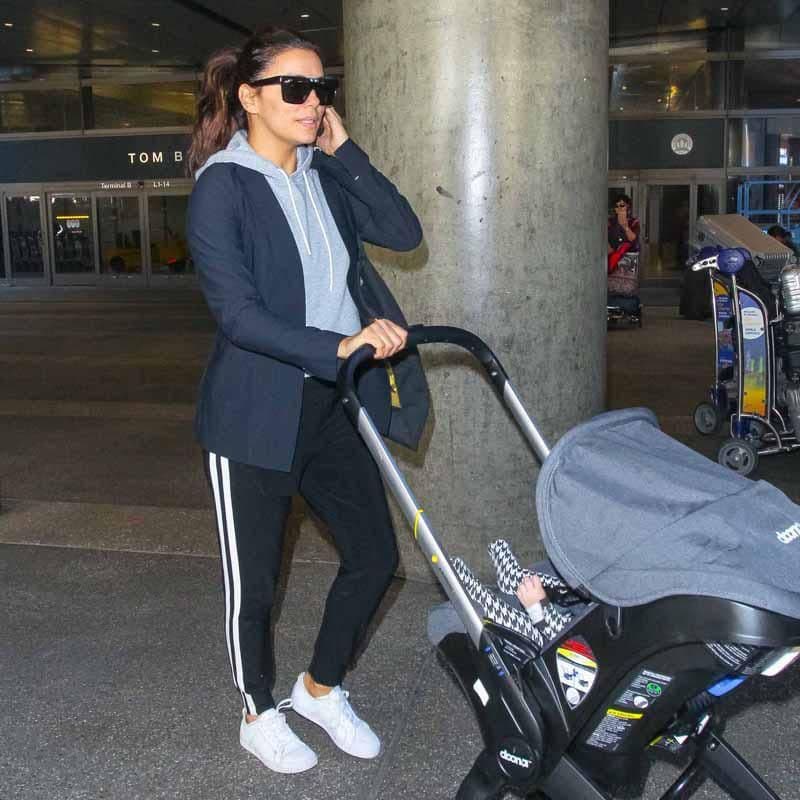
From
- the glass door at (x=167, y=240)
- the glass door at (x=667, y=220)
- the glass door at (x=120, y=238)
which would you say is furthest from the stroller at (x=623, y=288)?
the glass door at (x=120, y=238)

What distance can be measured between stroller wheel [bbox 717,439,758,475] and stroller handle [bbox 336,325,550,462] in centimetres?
428

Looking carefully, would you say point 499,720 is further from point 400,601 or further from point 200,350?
point 200,350

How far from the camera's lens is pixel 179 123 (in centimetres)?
2641

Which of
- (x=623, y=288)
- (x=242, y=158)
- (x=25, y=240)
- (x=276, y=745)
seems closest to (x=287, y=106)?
(x=242, y=158)

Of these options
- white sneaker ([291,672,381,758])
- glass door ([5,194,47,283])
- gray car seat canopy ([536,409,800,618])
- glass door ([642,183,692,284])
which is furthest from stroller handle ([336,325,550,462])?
glass door ([5,194,47,283])

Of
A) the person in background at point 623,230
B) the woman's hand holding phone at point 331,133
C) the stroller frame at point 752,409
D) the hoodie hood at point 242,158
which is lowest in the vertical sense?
the stroller frame at point 752,409

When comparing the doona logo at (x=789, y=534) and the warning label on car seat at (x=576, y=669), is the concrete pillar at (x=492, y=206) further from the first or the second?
the doona logo at (x=789, y=534)

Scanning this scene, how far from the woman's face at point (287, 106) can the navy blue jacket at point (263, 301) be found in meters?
0.14

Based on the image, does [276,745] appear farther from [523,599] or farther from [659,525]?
[659,525]

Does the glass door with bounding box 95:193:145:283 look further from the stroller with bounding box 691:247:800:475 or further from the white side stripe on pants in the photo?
the white side stripe on pants

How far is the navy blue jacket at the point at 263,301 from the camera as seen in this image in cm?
257

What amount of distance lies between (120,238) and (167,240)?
4.56 feet

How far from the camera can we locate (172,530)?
216 inches

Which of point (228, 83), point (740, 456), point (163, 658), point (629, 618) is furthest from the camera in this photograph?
point (740, 456)
